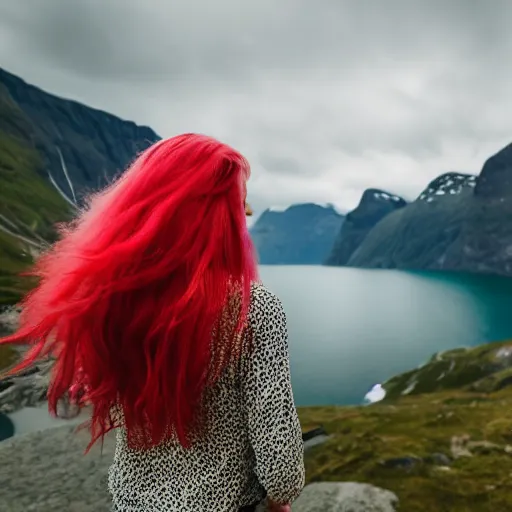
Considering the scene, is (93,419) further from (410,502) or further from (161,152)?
(410,502)

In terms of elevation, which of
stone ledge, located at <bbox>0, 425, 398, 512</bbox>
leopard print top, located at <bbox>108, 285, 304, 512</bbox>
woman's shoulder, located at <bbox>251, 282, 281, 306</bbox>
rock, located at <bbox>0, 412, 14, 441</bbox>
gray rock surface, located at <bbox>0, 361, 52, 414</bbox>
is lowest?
rock, located at <bbox>0, 412, 14, 441</bbox>

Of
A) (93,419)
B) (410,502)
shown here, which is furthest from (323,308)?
(93,419)

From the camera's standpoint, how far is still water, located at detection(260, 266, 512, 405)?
66438 mm

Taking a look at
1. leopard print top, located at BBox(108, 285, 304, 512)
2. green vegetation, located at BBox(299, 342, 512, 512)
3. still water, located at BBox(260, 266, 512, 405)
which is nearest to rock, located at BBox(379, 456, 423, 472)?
green vegetation, located at BBox(299, 342, 512, 512)

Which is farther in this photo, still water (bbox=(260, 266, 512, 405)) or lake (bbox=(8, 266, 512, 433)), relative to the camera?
still water (bbox=(260, 266, 512, 405))

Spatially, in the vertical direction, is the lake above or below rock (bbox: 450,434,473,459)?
below

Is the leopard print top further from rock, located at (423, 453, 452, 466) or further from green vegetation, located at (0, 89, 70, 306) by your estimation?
green vegetation, located at (0, 89, 70, 306)

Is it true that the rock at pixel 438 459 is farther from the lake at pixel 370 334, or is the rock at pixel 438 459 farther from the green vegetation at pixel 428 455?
the lake at pixel 370 334

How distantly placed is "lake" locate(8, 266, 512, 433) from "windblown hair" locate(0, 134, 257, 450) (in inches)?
1750

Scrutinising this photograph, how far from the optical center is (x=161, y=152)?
3.34 metres

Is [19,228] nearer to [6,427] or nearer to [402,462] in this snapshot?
[6,427]

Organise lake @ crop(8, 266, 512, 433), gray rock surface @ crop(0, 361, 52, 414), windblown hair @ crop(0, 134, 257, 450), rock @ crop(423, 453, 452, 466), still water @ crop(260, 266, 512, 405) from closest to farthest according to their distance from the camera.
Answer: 1. windblown hair @ crop(0, 134, 257, 450)
2. rock @ crop(423, 453, 452, 466)
3. gray rock surface @ crop(0, 361, 52, 414)
4. lake @ crop(8, 266, 512, 433)
5. still water @ crop(260, 266, 512, 405)

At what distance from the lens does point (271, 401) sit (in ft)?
10.5

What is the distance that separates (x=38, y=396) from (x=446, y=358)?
149 feet
